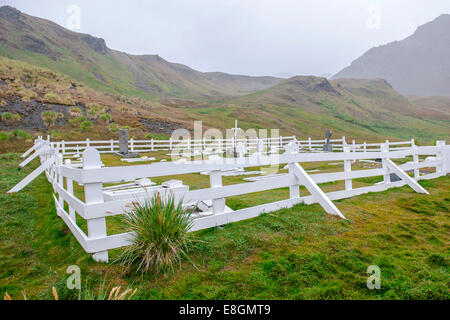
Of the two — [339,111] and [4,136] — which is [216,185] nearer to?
[4,136]

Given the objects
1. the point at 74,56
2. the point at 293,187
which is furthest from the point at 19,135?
the point at 74,56

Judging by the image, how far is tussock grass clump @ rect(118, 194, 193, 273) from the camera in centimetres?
304

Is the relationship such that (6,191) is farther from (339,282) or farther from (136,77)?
(136,77)

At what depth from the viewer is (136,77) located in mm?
136250

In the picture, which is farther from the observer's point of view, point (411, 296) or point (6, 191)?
point (6, 191)

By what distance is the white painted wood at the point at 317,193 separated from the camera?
496 centimetres

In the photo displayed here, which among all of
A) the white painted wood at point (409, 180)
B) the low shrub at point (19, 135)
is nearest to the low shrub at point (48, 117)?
the low shrub at point (19, 135)

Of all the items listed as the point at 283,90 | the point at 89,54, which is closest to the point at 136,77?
the point at 89,54

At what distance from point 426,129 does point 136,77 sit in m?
126

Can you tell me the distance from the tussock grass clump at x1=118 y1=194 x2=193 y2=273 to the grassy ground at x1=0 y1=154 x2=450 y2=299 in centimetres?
14

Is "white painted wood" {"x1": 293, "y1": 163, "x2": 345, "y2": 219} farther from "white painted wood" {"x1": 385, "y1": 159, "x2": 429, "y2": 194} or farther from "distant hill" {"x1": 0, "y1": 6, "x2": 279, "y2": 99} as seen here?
"distant hill" {"x1": 0, "y1": 6, "x2": 279, "y2": 99}

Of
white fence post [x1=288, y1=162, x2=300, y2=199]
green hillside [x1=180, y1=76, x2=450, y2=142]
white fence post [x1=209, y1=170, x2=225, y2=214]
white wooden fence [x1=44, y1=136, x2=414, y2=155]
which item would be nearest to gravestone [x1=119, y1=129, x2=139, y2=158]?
white wooden fence [x1=44, y1=136, x2=414, y2=155]

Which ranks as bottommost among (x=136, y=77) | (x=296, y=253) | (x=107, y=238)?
(x=296, y=253)
